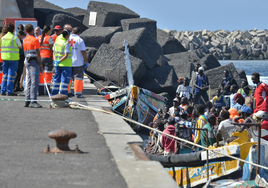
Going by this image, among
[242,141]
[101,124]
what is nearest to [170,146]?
[242,141]

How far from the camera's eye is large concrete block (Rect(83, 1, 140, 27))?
2475 centimetres

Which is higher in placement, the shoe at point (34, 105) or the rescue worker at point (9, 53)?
the rescue worker at point (9, 53)

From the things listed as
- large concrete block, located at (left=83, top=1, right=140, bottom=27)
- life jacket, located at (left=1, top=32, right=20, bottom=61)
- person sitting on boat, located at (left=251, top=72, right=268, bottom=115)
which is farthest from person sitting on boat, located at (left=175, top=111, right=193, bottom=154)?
large concrete block, located at (left=83, top=1, right=140, bottom=27)

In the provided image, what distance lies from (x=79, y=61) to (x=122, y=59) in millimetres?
7601

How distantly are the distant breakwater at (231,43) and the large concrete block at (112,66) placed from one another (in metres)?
65.4

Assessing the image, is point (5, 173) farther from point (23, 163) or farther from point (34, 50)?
point (34, 50)

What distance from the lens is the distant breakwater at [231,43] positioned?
89.2 m

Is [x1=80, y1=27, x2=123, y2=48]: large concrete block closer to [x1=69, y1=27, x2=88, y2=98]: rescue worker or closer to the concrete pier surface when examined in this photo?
[x1=69, y1=27, x2=88, y2=98]: rescue worker

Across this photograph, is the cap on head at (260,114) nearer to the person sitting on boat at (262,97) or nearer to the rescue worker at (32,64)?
the person sitting on boat at (262,97)

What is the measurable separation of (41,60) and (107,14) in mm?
14901

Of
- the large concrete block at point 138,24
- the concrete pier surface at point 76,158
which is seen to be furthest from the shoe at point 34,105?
the large concrete block at point 138,24

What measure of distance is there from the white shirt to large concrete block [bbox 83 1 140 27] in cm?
1456

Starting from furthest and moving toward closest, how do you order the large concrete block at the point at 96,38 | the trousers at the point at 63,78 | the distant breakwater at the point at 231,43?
the distant breakwater at the point at 231,43 → the large concrete block at the point at 96,38 → the trousers at the point at 63,78

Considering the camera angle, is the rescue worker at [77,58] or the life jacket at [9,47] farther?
the rescue worker at [77,58]
